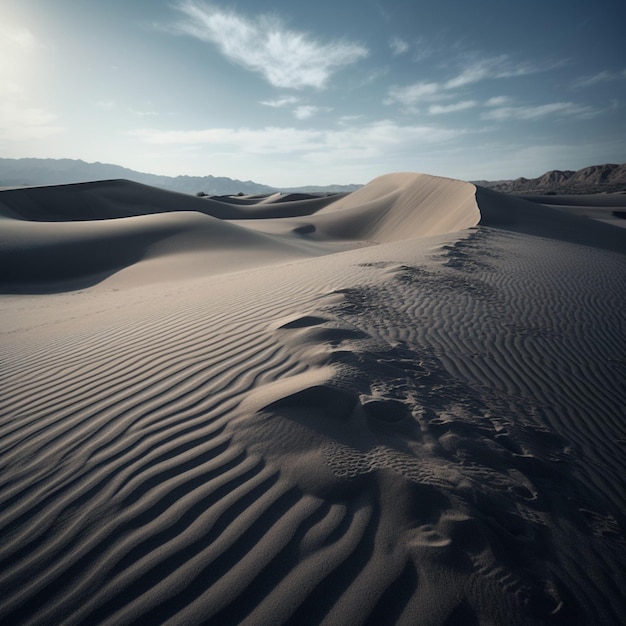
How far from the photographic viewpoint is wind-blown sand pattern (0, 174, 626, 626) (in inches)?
63.3

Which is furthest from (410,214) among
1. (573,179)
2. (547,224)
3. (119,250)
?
(573,179)

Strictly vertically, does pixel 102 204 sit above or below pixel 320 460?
above

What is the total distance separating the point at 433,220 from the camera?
20.2m

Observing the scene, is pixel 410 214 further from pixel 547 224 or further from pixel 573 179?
pixel 573 179

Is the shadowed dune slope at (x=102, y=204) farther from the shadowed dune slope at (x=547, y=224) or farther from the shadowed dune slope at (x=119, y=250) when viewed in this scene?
the shadowed dune slope at (x=547, y=224)

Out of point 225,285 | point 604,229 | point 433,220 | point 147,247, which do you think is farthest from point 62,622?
point 433,220

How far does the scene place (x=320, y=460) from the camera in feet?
7.43

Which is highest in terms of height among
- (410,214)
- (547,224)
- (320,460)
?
(320,460)

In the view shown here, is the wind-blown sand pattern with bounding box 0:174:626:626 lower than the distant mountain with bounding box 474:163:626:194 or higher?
lower

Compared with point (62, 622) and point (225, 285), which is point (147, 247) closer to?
point (225, 285)

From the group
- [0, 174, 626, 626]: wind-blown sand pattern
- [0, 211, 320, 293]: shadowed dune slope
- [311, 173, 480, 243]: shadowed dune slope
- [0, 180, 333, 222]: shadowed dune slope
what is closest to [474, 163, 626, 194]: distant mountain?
[311, 173, 480, 243]: shadowed dune slope

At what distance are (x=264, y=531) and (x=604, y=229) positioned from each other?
18169mm

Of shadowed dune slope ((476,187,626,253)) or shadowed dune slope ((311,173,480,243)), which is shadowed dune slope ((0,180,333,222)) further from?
shadowed dune slope ((476,187,626,253))

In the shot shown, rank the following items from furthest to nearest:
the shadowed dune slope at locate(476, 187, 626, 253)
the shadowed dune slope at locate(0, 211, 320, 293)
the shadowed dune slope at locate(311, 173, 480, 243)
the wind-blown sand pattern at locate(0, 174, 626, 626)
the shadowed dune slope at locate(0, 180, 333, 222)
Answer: the shadowed dune slope at locate(0, 180, 333, 222)
the shadowed dune slope at locate(311, 173, 480, 243)
the shadowed dune slope at locate(476, 187, 626, 253)
the shadowed dune slope at locate(0, 211, 320, 293)
the wind-blown sand pattern at locate(0, 174, 626, 626)
